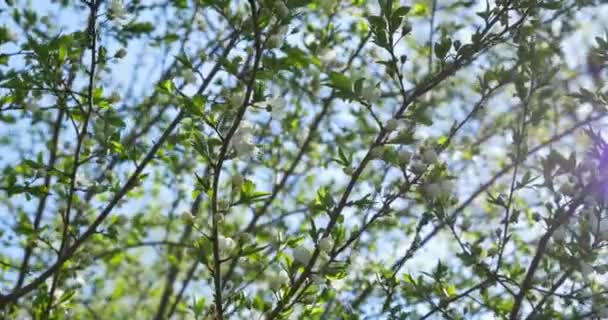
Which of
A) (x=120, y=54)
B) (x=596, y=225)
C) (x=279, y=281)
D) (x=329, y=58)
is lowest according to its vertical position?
(x=279, y=281)

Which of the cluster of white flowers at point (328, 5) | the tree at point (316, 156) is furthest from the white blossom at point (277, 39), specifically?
the cluster of white flowers at point (328, 5)

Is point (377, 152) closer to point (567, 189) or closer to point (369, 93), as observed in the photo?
point (369, 93)

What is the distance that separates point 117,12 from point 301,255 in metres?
1.33

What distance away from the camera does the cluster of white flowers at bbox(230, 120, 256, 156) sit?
7.98ft

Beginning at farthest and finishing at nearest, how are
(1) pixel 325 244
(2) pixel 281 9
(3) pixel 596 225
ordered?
(3) pixel 596 225
(1) pixel 325 244
(2) pixel 281 9

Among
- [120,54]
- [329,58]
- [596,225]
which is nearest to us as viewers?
[596,225]

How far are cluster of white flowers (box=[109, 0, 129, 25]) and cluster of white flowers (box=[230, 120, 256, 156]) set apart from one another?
1.01 meters

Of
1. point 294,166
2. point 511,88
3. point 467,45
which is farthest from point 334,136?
point 467,45

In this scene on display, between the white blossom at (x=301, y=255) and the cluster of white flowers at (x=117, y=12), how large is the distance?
1.30m

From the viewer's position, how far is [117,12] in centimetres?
317

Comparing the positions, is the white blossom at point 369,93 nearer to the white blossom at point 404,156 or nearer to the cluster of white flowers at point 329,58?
the white blossom at point 404,156

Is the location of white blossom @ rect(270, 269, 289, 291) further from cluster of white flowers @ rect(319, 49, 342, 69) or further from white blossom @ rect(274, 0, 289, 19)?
cluster of white flowers @ rect(319, 49, 342, 69)

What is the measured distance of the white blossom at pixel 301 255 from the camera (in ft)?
8.35

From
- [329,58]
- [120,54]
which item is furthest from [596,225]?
[120,54]
